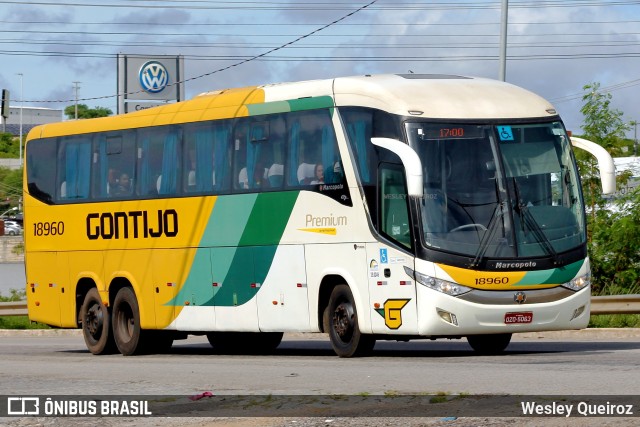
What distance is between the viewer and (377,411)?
37.5 feet

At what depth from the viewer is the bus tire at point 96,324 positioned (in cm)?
2344

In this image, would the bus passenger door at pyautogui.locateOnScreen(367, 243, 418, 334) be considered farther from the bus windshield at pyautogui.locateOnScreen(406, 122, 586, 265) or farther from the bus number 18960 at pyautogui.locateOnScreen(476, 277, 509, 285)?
the bus number 18960 at pyautogui.locateOnScreen(476, 277, 509, 285)

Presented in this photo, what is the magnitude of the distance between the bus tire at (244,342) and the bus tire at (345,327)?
434cm

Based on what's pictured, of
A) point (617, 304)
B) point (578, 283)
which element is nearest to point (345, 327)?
point (578, 283)

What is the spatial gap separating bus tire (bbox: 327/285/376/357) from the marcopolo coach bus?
0.03 meters

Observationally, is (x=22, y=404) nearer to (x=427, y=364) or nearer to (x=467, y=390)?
(x=467, y=390)

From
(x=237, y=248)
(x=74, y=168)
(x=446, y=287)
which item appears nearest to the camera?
(x=446, y=287)

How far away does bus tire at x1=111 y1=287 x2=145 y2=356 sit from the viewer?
75.3 feet

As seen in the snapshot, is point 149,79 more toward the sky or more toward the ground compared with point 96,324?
more toward the sky

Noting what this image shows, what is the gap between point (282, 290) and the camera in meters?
20.0

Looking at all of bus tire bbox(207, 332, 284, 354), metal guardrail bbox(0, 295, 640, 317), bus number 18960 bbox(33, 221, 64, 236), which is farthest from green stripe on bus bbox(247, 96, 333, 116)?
metal guardrail bbox(0, 295, 640, 317)

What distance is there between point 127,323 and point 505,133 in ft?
25.7

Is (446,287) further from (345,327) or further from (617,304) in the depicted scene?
(617,304)

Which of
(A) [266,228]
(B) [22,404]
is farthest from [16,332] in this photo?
(B) [22,404]
